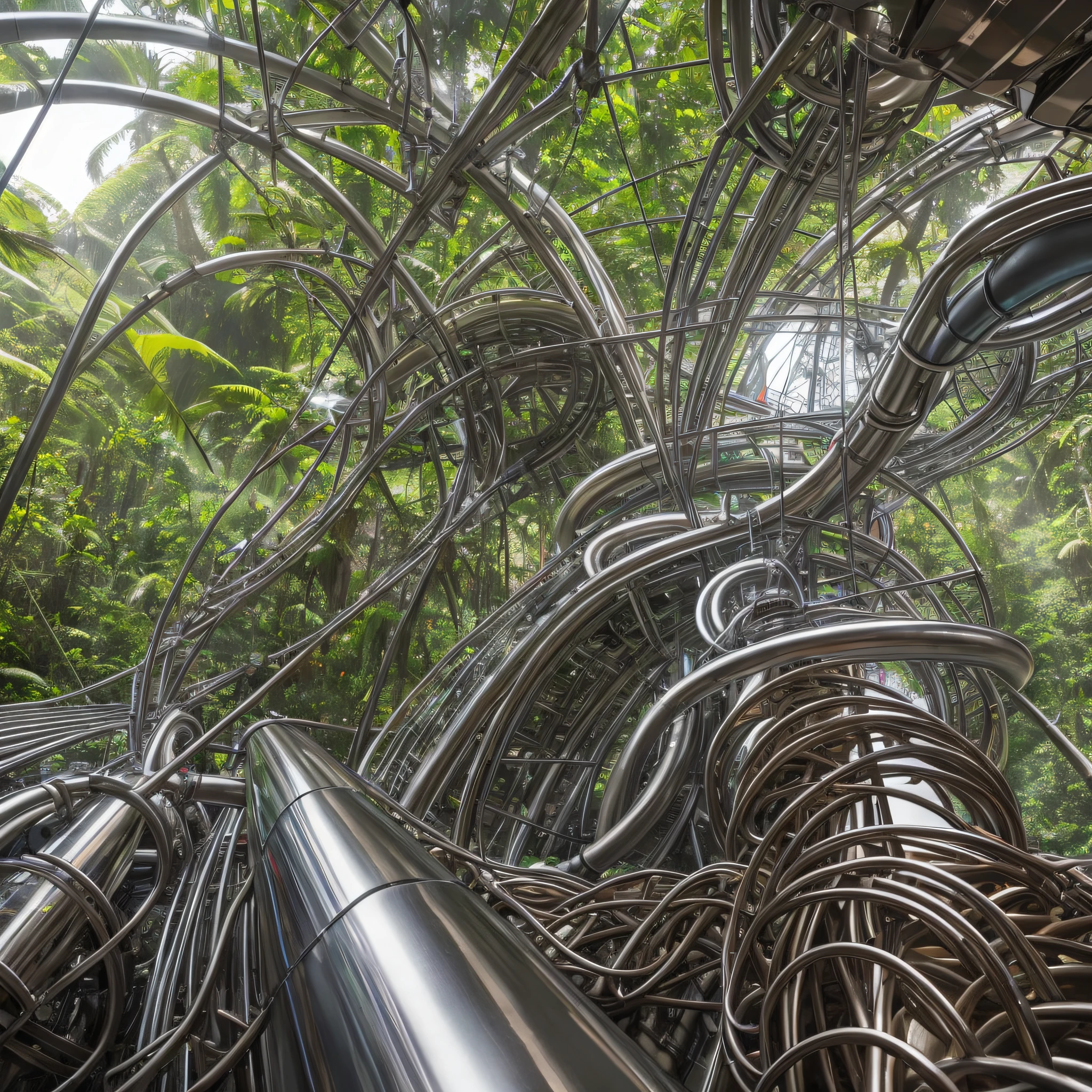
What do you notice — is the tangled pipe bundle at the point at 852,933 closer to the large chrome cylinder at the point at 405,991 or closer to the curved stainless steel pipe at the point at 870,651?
the large chrome cylinder at the point at 405,991

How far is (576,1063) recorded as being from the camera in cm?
36

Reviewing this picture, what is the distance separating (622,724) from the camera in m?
3.68

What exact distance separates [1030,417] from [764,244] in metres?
5.13

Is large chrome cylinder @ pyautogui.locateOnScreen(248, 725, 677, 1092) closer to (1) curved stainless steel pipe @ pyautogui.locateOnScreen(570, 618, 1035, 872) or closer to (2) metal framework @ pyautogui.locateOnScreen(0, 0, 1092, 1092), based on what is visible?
(2) metal framework @ pyautogui.locateOnScreen(0, 0, 1092, 1092)

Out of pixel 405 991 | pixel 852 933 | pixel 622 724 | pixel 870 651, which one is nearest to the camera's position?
pixel 405 991

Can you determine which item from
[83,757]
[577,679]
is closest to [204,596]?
[577,679]

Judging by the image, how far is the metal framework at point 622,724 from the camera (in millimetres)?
577

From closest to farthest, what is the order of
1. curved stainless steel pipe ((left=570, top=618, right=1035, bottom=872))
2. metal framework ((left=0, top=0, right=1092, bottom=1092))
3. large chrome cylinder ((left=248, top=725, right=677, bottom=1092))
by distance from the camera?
large chrome cylinder ((left=248, top=725, right=677, bottom=1092)), metal framework ((left=0, top=0, right=1092, bottom=1092)), curved stainless steel pipe ((left=570, top=618, right=1035, bottom=872))

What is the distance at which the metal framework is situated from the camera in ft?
1.89

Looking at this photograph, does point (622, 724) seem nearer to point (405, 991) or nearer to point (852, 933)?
point (852, 933)

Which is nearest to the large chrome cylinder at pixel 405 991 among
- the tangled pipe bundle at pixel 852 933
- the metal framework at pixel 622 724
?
the metal framework at pixel 622 724

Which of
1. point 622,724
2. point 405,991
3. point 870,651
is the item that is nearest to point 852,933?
point 405,991

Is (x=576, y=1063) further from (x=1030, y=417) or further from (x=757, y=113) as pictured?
(x=1030, y=417)

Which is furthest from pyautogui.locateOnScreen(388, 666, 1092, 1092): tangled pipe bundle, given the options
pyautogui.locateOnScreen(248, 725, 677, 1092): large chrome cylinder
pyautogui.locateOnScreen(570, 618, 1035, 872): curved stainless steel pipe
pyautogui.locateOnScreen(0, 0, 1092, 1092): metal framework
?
pyautogui.locateOnScreen(570, 618, 1035, 872): curved stainless steel pipe
